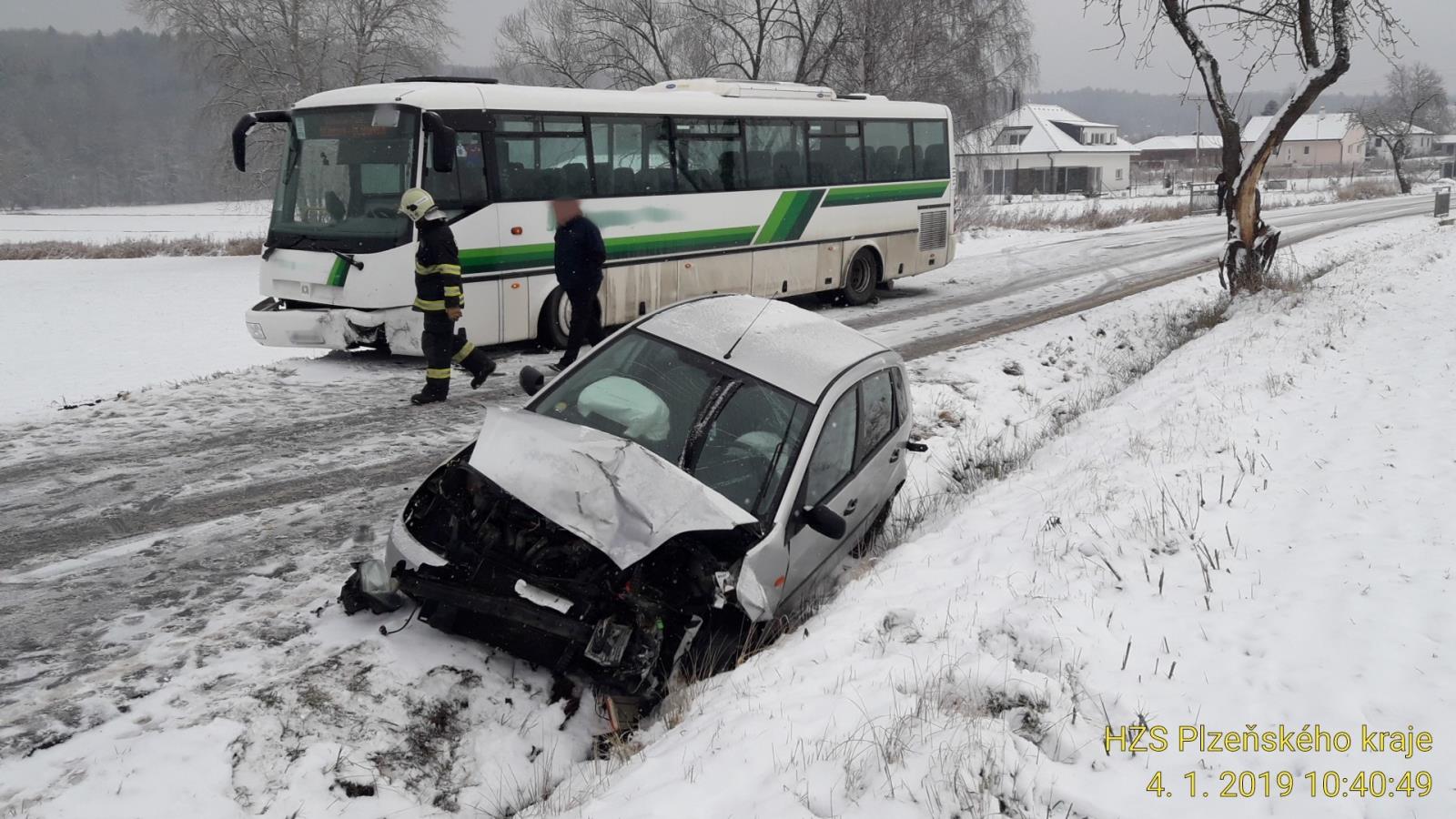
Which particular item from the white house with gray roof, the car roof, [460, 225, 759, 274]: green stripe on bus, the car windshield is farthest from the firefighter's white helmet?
the white house with gray roof

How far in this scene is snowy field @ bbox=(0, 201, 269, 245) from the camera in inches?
1700

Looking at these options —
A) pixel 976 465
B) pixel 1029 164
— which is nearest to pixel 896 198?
pixel 976 465

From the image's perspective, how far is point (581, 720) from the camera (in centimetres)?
444

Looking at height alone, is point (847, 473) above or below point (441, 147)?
below

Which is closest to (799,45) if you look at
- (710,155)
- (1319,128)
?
(710,155)

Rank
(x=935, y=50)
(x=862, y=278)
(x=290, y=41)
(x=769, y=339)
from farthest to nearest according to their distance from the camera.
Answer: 1. (x=290, y=41)
2. (x=935, y=50)
3. (x=862, y=278)
4. (x=769, y=339)

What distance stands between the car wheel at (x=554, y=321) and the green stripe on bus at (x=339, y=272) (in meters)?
2.43

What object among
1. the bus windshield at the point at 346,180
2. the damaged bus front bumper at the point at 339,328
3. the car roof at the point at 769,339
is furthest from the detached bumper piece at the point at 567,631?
the bus windshield at the point at 346,180

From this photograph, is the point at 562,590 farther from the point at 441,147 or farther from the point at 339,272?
the point at 339,272

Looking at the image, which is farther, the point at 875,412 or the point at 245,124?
the point at 245,124

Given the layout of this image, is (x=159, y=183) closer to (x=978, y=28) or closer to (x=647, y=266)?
(x=978, y=28)

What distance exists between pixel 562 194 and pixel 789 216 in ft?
14.6

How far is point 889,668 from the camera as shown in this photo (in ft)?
13.9

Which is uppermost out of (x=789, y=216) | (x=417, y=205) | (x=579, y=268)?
(x=789, y=216)
